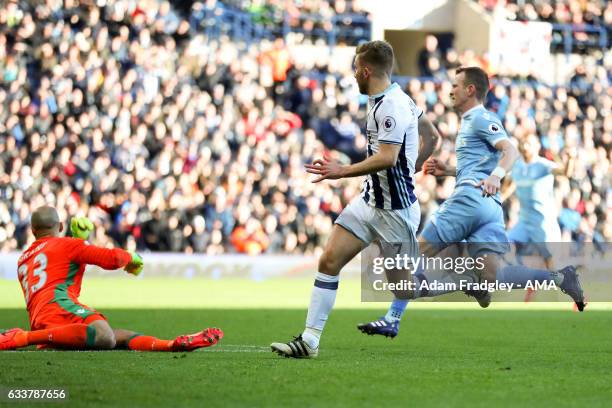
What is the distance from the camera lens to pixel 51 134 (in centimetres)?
2553

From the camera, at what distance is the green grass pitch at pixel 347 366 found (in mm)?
7172

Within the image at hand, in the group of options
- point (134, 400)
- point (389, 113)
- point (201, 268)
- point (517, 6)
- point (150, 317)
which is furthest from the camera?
point (517, 6)

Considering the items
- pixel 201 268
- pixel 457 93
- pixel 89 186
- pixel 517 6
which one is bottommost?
pixel 201 268

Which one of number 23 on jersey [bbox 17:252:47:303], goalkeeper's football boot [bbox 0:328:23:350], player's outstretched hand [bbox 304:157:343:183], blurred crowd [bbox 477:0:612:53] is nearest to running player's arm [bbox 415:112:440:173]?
player's outstretched hand [bbox 304:157:343:183]

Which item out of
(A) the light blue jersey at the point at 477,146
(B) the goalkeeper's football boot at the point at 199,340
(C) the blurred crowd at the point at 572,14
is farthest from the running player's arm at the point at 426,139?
(C) the blurred crowd at the point at 572,14

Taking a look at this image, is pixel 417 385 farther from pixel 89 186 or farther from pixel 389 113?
pixel 89 186

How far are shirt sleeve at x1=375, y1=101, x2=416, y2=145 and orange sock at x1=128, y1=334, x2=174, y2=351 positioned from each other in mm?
2245

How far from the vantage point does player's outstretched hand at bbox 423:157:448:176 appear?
11.1 metres

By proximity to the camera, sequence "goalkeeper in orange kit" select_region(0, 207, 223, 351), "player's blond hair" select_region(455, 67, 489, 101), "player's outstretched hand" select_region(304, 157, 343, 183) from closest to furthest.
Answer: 1. "player's outstretched hand" select_region(304, 157, 343, 183)
2. "goalkeeper in orange kit" select_region(0, 207, 223, 351)
3. "player's blond hair" select_region(455, 67, 489, 101)

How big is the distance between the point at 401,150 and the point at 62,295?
2.72m

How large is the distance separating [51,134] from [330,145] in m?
5.96

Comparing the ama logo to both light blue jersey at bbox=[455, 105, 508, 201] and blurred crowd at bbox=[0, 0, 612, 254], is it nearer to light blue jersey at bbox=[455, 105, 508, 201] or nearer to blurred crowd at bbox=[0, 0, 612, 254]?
light blue jersey at bbox=[455, 105, 508, 201]

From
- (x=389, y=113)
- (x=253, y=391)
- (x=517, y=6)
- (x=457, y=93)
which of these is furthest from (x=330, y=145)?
(x=253, y=391)

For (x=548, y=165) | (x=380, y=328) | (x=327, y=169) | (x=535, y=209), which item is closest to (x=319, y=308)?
(x=327, y=169)
